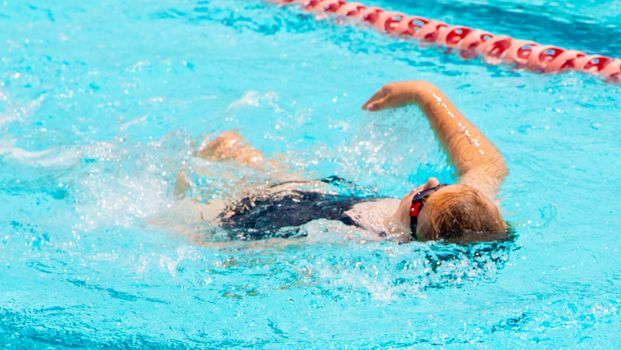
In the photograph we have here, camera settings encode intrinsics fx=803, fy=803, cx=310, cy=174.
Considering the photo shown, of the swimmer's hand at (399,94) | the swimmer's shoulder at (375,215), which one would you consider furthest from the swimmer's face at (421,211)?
the swimmer's hand at (399,94)

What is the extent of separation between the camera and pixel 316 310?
3.59 m

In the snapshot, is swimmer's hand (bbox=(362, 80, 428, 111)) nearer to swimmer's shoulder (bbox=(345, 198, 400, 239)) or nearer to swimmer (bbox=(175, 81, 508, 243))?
swimmer (bbox=(175, 81, 508, 243))

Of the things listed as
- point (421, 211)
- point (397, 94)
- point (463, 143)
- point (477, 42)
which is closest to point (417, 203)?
point (421, 211)

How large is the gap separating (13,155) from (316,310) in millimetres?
2681

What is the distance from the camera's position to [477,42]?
6.84 m

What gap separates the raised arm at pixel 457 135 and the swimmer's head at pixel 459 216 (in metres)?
0.62

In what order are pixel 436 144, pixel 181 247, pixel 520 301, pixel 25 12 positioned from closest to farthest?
pixel 520 301
pixel 181 247
pixel 436 144
pixel 25 12

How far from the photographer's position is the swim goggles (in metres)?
3.26

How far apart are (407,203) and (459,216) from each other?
366 mm

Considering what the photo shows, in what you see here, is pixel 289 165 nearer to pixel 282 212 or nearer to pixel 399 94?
pixel 399 94

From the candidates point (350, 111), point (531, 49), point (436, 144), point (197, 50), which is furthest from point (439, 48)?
point (436, 144)

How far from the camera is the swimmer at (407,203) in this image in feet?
10.2

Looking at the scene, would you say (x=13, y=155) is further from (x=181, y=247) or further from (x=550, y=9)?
(x=550, y=9)

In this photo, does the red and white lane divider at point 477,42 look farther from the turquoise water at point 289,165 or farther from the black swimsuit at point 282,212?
the black swimsuit at point 282,212
